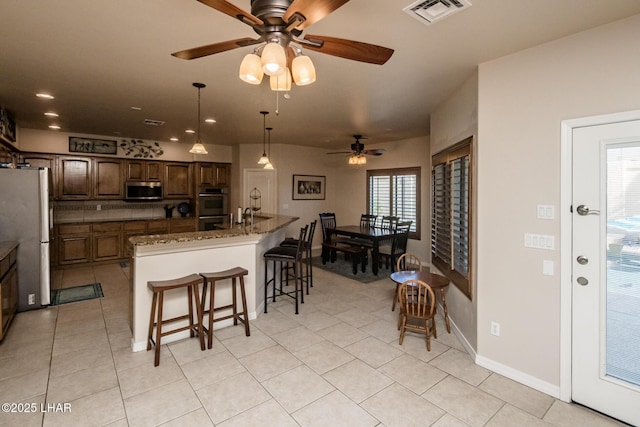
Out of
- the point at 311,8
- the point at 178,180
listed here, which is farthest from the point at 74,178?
the point at 311,8

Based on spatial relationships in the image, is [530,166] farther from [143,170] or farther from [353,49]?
[143,170]

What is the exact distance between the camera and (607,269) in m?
2.23

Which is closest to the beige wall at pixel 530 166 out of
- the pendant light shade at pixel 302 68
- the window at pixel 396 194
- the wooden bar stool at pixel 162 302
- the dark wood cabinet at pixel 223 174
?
the pendant light shade at pixel 302 68

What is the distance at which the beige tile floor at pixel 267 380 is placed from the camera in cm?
217

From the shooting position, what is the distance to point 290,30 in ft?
5.44

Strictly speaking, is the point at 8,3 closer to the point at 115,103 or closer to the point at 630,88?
the point at 115,103

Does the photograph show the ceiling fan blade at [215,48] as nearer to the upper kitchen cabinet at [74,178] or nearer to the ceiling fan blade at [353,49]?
the ceiling fan blade at [353,49]

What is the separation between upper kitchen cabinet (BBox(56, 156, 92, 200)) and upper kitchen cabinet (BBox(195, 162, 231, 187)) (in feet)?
6.98

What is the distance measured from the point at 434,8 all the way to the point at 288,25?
1036 millimetres

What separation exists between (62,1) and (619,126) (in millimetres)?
3786

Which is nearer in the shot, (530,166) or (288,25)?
(288,25)

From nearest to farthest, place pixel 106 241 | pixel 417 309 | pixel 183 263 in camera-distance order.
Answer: pixel 417 309 < pixel 183 263 < pixel 106 241

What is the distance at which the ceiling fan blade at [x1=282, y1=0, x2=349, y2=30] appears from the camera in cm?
138

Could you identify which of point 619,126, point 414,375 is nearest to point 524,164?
point 619,126
